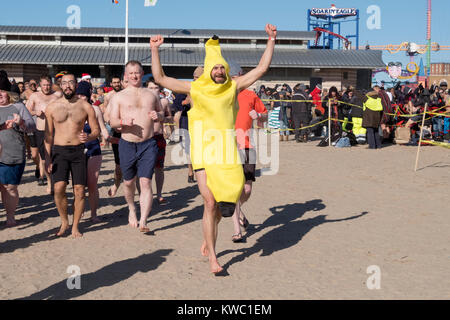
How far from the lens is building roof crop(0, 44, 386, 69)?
119 ft

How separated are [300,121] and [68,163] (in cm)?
1347

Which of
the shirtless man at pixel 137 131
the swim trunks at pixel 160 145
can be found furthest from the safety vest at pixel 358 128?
the shirtless man at pixel 137 131

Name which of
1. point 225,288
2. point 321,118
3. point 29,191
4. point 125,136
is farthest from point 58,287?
point 321,118

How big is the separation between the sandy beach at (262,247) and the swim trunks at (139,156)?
0.78 metres

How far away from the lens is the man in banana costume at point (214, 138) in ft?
15.7

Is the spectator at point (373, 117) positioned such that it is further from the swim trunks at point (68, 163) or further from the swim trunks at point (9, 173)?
the swim trunks at point (9, 173)

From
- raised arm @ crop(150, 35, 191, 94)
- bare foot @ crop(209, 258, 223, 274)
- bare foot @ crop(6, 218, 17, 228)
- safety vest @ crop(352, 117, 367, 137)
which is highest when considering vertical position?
raised arm @ crop(150, 35, 191, 94)

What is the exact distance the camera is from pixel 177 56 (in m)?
37.8

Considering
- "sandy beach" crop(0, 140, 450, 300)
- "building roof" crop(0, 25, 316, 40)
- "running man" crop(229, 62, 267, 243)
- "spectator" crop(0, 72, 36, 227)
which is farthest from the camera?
"building roof" crop(0, 25, 316, 40)

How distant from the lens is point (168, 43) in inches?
1586

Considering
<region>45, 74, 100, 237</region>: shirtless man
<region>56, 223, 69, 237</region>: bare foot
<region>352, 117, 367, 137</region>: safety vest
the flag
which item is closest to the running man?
<region>45, 74, 100, 237</region>: shirtless man

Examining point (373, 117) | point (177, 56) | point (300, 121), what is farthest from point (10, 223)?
point (177, 56)

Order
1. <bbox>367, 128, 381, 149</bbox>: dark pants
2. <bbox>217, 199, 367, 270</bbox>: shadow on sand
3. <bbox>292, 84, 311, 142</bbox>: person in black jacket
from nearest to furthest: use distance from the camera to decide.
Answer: <bbox>217, 199, 367, 270</bbox>: shadow on sand → <bbox>367, 128, 381, 149</bbox>: dark pants → <bbox>292, 84, 311, 142</bbox>: person in black jacket

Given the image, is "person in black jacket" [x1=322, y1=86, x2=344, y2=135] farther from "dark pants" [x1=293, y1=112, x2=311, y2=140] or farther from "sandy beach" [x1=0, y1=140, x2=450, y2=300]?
"sandy beach" [x1=0, y1=140, x2=450, y2=300]
